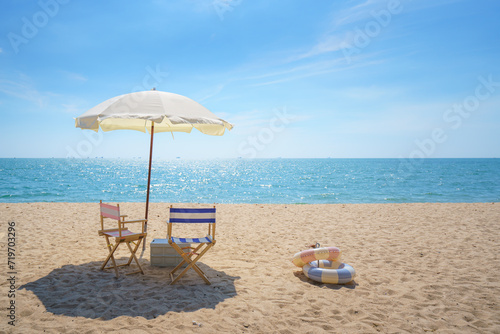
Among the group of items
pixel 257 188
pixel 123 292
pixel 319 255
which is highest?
pixel 319 255

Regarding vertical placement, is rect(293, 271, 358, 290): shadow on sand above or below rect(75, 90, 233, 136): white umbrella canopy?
below

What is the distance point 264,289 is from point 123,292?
71.5 inches

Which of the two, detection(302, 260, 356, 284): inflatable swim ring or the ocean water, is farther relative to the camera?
the ocean water

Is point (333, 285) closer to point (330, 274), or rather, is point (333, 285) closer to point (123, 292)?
point (330, 274)

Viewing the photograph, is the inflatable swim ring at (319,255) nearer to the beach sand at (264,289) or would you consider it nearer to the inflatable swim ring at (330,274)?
the inflatable swim ring at (330,274)

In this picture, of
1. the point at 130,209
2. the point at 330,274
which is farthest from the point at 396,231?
the point at 130,209

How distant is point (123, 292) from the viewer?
3594mm

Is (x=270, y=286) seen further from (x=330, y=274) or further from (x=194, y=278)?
(x=194, y=278)

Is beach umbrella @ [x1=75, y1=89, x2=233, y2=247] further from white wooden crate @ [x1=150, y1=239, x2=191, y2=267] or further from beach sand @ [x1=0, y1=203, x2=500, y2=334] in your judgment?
beach sand @ [x1=0, y1=203, x2=500, y2=334]

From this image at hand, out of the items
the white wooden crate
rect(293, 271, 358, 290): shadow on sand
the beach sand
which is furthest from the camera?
the white wooden crate

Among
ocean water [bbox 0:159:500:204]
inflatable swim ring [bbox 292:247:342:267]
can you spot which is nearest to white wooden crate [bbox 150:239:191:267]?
inflatable swim ring [bbox 292:247:342:267]

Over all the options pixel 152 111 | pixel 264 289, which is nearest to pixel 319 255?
pixel 264 289

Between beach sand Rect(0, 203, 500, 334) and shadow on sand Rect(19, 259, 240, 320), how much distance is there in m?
0.01

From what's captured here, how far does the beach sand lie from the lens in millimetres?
2973
